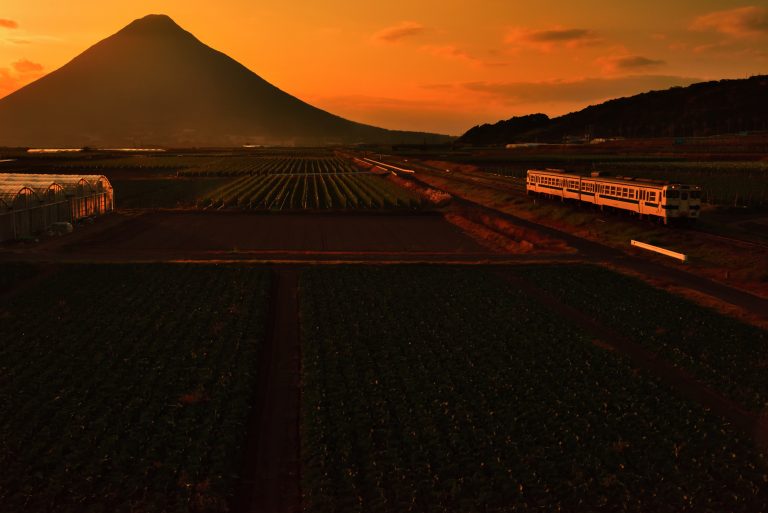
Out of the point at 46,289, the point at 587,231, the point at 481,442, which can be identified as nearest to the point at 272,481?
the point at 481,442

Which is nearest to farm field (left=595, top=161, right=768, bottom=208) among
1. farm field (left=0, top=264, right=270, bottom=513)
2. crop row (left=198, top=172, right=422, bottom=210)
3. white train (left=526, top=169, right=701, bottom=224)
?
white train (left=526, top=169, right=701, bottom=224)

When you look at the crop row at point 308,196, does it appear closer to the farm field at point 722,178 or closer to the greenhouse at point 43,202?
the greenhouse at point 43,202

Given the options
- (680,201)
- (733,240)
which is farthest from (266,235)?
(733,240)

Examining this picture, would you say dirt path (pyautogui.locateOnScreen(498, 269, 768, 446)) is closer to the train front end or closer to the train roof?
the train front end

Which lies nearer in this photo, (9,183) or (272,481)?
(272,481)

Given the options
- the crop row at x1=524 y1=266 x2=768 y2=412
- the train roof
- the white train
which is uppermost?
the train roof

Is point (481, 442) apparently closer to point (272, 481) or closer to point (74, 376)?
point (272, 481)
